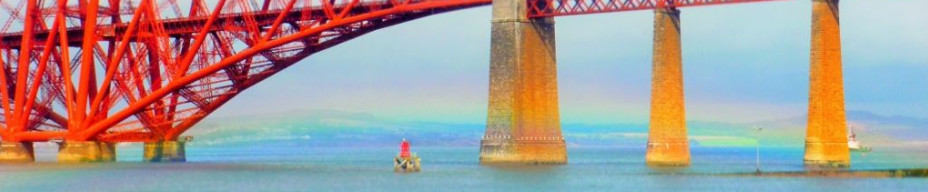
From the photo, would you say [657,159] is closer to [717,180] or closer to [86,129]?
[717,180]

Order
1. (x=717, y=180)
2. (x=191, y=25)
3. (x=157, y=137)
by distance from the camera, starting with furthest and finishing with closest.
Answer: (x=157, y=137) → (x=191, y=25) → (x=717, y=180)

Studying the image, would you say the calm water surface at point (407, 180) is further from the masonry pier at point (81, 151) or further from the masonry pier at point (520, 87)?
the masonry pier at point (81, 151)

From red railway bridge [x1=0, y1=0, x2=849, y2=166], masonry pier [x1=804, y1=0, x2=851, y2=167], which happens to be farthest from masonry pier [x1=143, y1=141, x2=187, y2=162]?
masonry pier [x1=804, y1=0, x2=851, y2=167]

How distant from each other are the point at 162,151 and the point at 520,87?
24.7 meters

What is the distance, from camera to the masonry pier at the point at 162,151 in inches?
4215

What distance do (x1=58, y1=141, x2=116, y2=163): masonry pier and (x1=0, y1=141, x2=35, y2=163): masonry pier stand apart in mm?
3102

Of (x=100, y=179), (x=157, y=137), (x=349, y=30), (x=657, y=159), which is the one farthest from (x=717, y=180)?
(x=157, y=137)

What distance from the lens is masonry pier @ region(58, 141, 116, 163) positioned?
10306cm

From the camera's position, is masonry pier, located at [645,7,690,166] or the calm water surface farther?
masonry pier, located at [645,7,690,166]

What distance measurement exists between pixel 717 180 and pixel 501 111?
11445 millimetres

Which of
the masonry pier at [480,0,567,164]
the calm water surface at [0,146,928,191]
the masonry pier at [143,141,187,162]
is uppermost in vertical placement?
the masonry pier at [480,0,567,164]

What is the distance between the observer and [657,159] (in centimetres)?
9181

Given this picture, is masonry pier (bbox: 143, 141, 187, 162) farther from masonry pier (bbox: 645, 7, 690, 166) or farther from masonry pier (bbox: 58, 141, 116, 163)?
masonry pier (bbox: 645, 7, 690, 166)

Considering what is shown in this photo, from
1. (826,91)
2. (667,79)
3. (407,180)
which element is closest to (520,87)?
(667,79)
